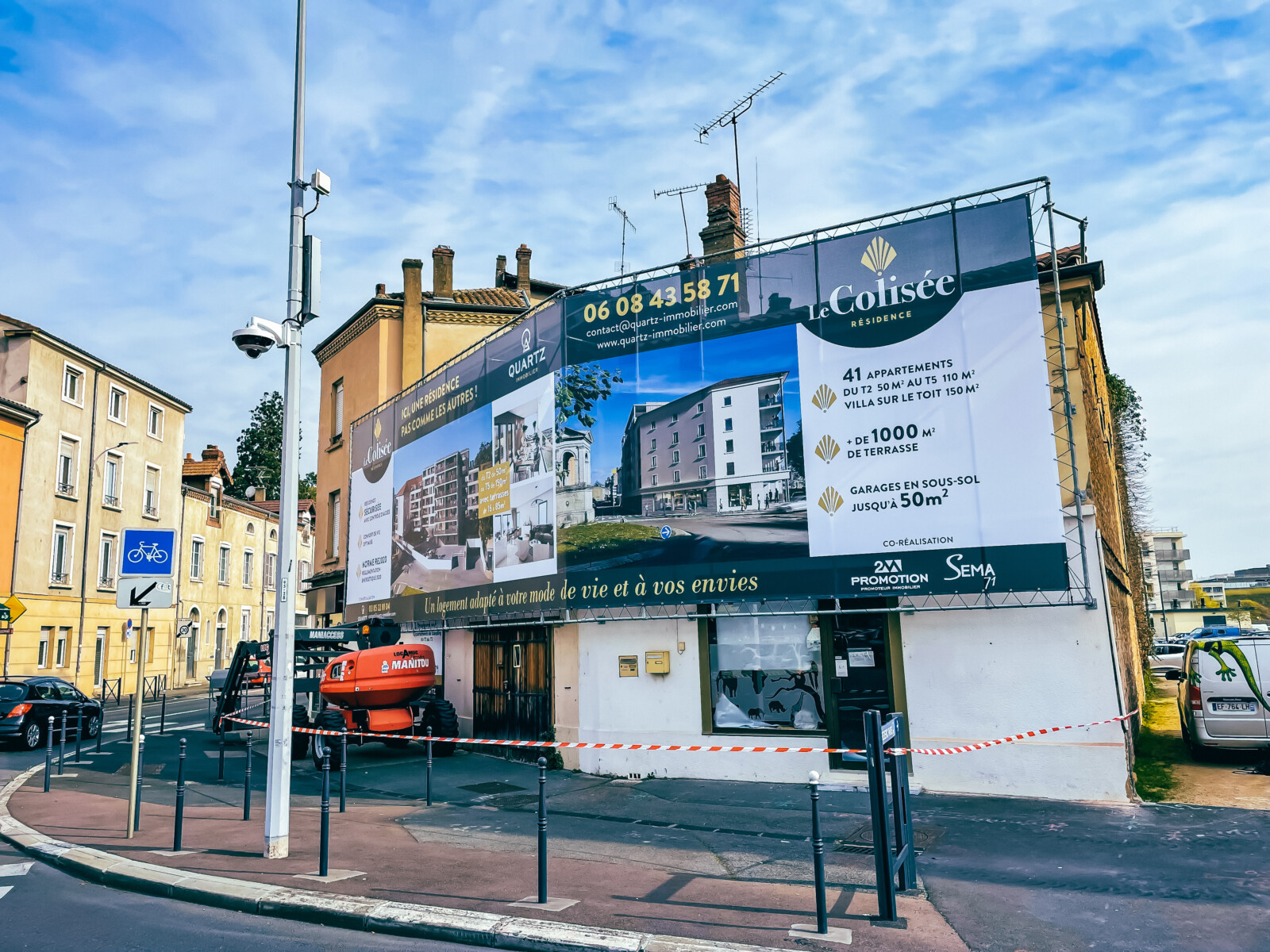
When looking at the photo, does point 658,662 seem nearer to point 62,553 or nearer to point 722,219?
point 722,219

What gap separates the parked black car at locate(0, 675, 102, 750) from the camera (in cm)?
1827

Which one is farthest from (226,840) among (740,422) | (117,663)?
(117,663)

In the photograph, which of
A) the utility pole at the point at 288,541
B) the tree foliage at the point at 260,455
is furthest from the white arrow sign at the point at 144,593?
the tree foliage at the point at 260,455

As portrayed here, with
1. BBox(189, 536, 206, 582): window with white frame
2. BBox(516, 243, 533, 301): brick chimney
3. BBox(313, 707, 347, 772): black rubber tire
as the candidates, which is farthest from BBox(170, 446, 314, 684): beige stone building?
BBox(313, 707, 347, 772): black rubber tire

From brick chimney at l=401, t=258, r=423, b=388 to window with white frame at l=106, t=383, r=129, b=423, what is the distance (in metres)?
18.0

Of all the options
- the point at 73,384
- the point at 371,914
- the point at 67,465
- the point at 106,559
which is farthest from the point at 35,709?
the point at 73,384

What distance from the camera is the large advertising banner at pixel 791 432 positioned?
1193 cm

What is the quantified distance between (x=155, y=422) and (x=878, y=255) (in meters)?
37.1

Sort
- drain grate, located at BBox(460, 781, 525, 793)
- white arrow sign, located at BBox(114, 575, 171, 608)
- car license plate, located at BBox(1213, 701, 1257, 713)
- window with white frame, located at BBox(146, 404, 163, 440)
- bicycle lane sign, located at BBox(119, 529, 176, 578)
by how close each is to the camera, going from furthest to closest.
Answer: window with white frame, located at BBox(146, 404, 163, 440) → drain grate, located at BBox(460, 781, 525, 793) → car license plate, located at BBox(1213, 701, 1257, 713) → bicycle lane sign, located at BBox(119, 529, 176, 578) → white arrow sign, located at BBox(114, 575, 171, 608)

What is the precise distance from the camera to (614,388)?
1516cm

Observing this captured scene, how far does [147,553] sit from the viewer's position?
9.80 meters

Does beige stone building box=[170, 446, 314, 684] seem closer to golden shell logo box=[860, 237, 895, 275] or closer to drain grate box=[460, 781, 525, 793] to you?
drain grate box=[460, 781, 525, 793]

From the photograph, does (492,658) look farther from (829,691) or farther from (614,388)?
(829,691)

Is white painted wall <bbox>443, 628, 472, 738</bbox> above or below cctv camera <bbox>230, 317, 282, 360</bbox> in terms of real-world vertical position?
below
